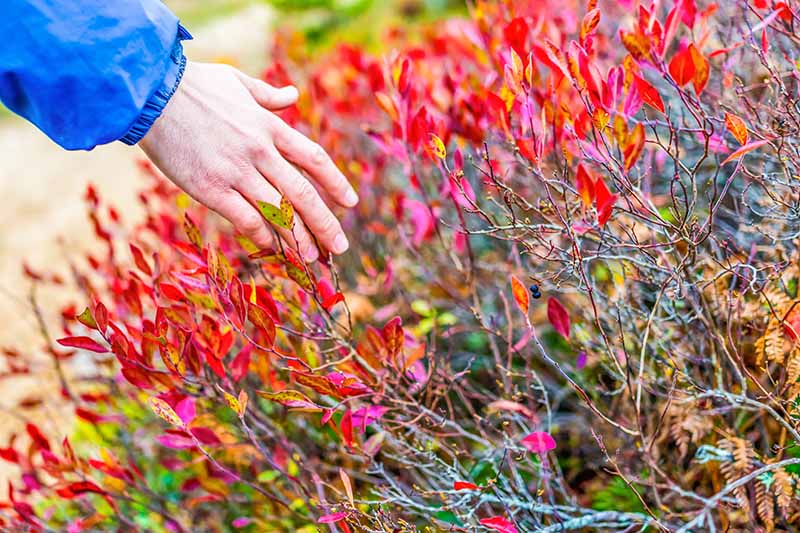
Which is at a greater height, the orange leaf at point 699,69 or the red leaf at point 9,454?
the orange leaf at point 699,69

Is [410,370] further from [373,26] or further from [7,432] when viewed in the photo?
[373,26]

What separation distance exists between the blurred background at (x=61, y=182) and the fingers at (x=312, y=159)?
1.42 meters

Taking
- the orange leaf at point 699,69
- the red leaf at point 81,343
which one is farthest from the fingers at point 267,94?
the orange leaf at point 699,69

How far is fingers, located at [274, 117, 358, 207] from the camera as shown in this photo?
163 cm

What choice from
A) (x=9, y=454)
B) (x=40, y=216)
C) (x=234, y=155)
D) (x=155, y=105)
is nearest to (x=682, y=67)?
(x=234, y=155)

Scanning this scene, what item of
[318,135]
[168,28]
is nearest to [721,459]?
[168,28]

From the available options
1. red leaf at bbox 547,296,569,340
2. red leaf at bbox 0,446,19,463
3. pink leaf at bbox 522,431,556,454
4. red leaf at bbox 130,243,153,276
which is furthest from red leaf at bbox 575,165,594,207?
red leaf at bbox 0,446,19,463

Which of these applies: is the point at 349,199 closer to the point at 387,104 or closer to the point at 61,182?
the point at 387,104

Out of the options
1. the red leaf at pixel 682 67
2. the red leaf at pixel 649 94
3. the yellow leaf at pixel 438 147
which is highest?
the red leaf at pixel 682 67

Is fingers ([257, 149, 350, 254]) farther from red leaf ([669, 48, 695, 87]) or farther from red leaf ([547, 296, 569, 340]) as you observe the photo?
red leaf ([669, 48, 695, 87])

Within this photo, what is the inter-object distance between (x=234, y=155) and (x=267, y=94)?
0.29m

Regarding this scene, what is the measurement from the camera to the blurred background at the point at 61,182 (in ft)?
14.8

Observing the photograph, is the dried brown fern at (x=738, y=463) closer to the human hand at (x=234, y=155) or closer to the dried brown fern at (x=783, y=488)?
the dried brown fern at (x=783, y=488)

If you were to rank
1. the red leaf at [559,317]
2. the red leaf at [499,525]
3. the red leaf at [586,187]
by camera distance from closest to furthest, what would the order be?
the red leaf at [499,525] → the red leaf at [586,187] → the red leaf at [559,317]
